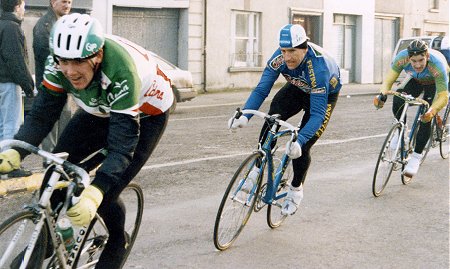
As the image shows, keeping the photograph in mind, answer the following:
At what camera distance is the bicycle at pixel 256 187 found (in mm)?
6102

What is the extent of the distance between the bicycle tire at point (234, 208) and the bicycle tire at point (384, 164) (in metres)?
2.43

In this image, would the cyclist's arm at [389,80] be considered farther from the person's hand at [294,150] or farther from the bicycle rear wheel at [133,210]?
the bicycle rear wheel at [133,210]

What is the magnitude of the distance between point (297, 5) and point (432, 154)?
1838 centimetres

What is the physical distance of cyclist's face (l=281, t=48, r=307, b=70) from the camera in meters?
6.45

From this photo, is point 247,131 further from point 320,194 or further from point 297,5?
point 297,5

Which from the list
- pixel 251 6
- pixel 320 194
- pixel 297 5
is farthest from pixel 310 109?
pixel 297 5

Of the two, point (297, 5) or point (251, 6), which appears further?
point (297, 5)

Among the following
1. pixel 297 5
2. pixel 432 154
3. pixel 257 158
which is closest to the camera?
pixel 257 158

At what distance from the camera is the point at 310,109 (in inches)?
261

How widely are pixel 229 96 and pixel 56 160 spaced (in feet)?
64.4

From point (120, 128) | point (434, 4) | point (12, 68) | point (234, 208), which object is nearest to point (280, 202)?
point (234, 208)

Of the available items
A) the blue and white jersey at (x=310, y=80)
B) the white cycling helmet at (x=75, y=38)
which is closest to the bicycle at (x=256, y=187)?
the blue and white jersey at (x=310, y=80)

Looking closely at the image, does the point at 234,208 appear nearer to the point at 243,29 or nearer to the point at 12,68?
the point at 12,68

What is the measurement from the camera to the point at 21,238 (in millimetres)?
3979
